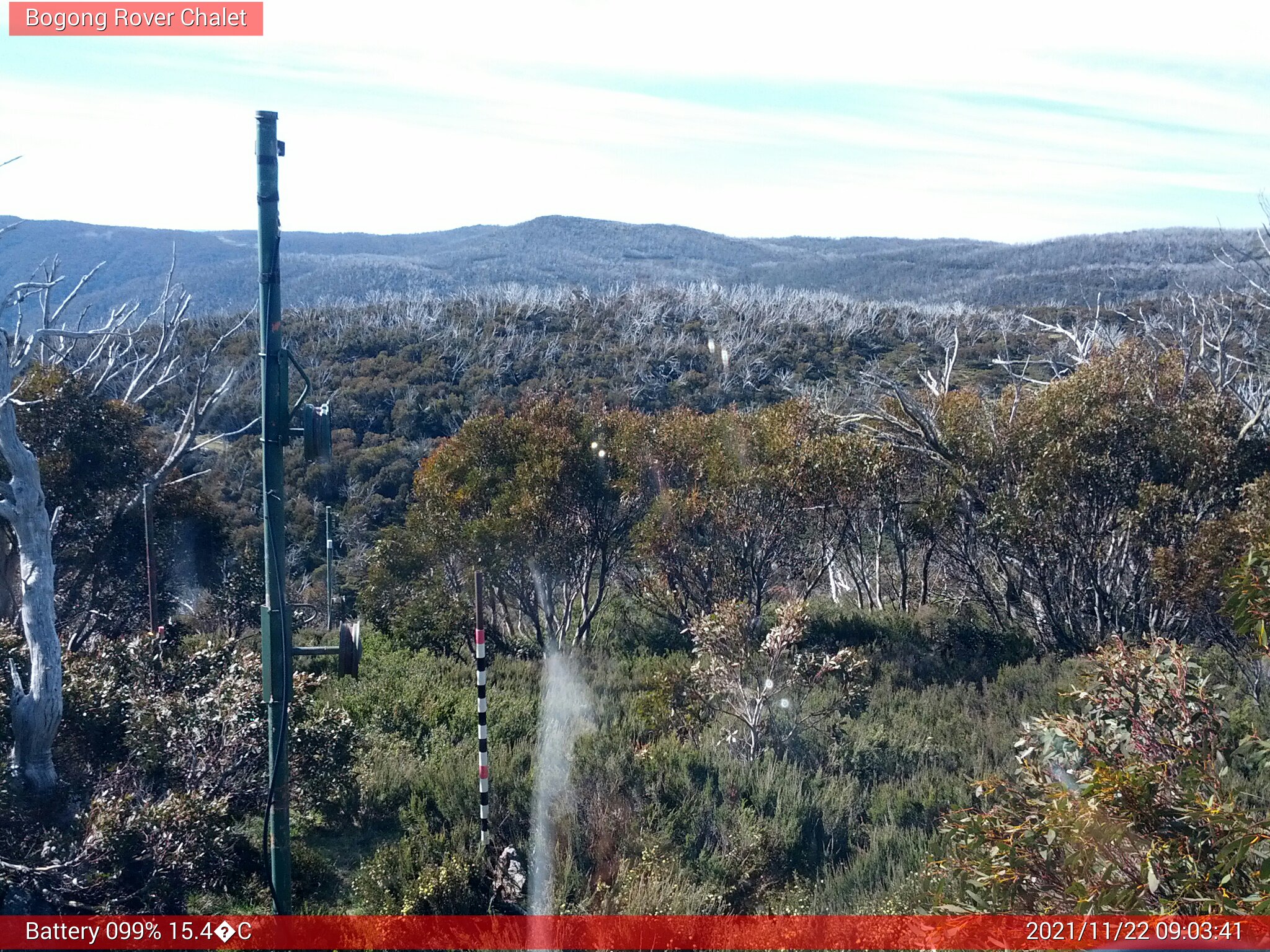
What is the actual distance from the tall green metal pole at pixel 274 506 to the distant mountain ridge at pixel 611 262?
32420 millimetres

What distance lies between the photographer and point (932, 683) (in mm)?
9875

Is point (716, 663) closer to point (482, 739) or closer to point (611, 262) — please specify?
point (482, 739)

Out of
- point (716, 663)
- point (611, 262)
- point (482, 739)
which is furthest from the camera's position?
point (611, 262)

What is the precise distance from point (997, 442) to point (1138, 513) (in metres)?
1.61

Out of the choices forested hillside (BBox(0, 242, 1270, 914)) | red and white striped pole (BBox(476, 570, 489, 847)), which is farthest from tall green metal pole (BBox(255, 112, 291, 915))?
red and white striped pole (BBox(476, 570, 489, 847))

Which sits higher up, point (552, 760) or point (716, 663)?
point (716, 663)

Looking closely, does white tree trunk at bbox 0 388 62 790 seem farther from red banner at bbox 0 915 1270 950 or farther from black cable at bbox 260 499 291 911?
black cable at bbox 260 499 291 911

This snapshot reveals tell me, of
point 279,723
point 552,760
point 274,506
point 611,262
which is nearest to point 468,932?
point 279,723

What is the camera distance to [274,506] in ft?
15.5

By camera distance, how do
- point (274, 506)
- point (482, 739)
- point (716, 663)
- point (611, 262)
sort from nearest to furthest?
1. point (274, 506)
2. point (482, 739)
3. point (716, 663)
4. point (611, 262)

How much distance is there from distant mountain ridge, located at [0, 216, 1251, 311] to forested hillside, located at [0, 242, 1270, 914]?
88.1ft

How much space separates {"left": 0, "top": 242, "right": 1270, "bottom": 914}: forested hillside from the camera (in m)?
4.71

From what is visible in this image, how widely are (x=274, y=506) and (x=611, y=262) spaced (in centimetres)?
7679

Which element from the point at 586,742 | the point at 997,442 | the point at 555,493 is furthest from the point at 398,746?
the point at 997,442
